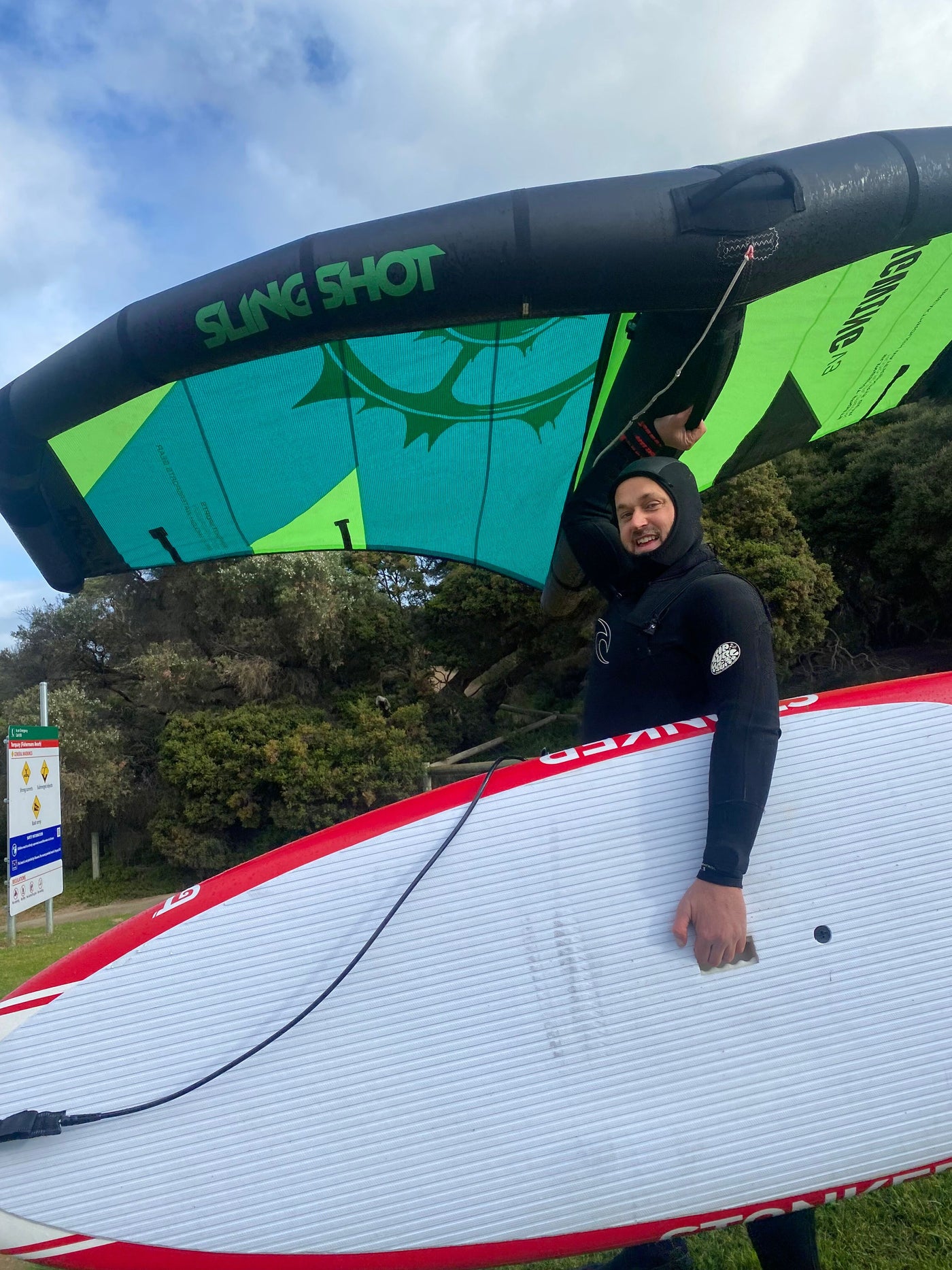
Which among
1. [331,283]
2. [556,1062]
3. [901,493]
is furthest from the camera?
[901,493]

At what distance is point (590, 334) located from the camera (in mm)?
2539

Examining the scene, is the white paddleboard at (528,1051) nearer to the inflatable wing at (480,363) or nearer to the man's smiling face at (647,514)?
the man's smiling face at (647,514)

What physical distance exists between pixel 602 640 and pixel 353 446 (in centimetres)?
141

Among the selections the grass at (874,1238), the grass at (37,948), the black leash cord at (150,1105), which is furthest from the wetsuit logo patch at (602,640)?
the grass at (37,948)

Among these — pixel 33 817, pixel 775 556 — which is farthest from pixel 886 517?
pixel 33 817

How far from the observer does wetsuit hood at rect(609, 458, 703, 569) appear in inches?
66.7

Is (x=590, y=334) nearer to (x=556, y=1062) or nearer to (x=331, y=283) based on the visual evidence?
Answer: (x=331, y=283)

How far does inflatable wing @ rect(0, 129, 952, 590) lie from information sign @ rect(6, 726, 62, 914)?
16.7 feet

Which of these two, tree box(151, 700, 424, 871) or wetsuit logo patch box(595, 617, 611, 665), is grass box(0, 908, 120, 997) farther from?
tree box(151, 700, 424, 871)

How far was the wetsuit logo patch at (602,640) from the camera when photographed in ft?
5.93

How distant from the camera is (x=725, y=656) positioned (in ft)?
4.84

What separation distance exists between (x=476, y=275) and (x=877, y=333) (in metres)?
1.93

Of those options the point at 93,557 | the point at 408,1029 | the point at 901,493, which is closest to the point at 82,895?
the point at 93,557

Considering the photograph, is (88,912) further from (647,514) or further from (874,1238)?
(647,514)
